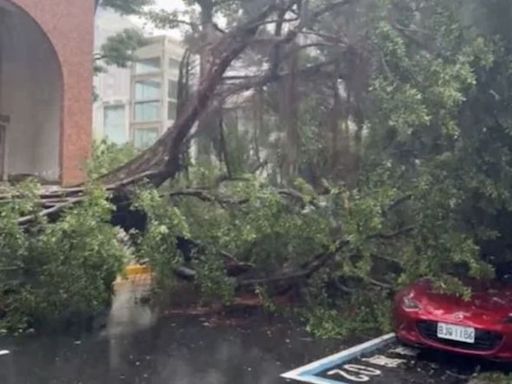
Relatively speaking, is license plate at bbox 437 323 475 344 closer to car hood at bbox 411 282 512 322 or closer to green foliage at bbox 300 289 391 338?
car hood at bbox 411 282 512 322

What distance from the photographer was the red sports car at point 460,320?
22.0 ft

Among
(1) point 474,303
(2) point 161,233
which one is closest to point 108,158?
(2) point 161,233

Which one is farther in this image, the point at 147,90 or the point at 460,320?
the point at 147,90

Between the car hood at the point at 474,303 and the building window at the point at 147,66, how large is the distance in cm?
2125

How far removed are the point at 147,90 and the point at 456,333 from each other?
75.8 ft

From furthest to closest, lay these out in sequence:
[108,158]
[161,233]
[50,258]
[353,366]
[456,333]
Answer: [108,158] < [161,233] < [50,258] < [353,366] < [456,333]

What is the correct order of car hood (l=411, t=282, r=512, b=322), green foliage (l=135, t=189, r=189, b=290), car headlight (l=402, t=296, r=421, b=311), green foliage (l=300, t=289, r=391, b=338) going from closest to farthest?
car hood (l=411, t=282, r=512, b=322), car headlight (l=402, t=296, r=421, b=311), green foliage (l=300, t=289, r=391, b=338), green foliage (l=135, t=189, r=189, b=290)

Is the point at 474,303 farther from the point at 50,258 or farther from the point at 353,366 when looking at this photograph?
the point at 50,258

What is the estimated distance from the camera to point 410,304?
24.0 ft

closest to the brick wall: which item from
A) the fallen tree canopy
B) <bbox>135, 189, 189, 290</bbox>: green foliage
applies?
the fallen tree canopy

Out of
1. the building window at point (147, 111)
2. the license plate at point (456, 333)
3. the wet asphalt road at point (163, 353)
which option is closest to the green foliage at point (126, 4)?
the building window at point (147, 111)

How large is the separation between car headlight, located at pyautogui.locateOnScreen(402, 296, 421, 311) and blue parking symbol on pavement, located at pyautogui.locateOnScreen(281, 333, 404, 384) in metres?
0.55

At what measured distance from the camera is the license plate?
6777mm

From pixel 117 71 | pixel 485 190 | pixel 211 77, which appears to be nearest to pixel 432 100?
pixel 485 190
